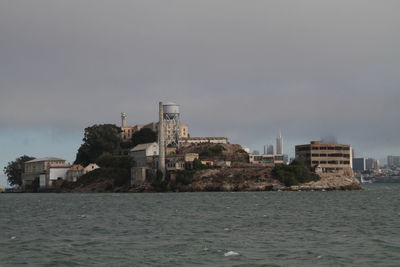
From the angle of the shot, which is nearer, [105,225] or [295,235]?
[295,235]

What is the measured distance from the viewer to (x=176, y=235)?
66.4 meters

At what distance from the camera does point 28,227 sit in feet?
259

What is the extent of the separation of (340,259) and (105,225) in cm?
3545

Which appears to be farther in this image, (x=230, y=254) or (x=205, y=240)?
(x=205, y=240)

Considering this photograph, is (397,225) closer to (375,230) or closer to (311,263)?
(375,230)

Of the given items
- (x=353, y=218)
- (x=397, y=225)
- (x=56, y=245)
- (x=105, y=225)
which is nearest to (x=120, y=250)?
(x=56, y=245)

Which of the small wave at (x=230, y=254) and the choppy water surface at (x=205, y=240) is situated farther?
the small wave at (x=230, y=254)

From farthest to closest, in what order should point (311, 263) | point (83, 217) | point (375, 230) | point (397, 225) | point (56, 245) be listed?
point (83, 217)
point (397, 225)
point (375, 230)
point (56, 245)
point (311, 263)

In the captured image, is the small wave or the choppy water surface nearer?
the choppy water surface

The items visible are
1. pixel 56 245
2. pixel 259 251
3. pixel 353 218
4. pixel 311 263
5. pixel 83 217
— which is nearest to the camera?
pixel 311 263

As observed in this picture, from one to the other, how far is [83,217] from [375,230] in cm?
3988

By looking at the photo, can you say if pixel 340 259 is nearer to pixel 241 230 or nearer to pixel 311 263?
pixel 311 263

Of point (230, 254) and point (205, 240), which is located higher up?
point (205, 240)

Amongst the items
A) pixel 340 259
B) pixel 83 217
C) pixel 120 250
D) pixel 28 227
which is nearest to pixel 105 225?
pixel 28 227
